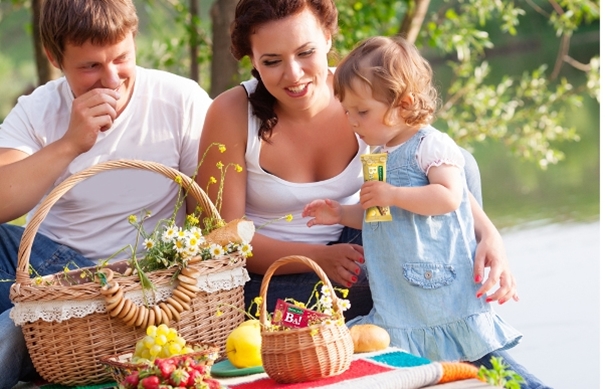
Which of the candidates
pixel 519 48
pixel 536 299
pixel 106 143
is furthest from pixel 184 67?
pixel 519 48

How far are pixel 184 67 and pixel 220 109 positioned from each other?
11.4 feet

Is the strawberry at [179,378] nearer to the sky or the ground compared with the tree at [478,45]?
nearer to the ground

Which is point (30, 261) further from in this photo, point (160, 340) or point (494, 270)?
point (494, 270)

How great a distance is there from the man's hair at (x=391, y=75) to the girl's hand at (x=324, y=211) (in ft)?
1.08

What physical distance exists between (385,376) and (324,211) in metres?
0.65

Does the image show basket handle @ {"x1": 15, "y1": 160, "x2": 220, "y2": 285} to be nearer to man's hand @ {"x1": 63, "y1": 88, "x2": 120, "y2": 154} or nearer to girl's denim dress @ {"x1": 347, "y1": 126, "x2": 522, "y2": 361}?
man's hand @ {"x1": 63, "y1": 88, "x2": 120, "y2": 154}

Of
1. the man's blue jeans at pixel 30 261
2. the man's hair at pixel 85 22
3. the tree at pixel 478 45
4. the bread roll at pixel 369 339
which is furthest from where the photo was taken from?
the tree at pixel 478 45

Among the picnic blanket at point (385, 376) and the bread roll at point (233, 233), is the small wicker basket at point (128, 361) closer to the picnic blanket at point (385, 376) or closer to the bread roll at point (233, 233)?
the picnic blanket at point (385, 376)

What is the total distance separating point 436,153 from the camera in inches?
103

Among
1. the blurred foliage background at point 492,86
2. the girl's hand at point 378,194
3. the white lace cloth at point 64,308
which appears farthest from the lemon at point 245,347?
the blurred foliage background at point 492,86

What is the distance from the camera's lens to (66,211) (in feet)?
10.3

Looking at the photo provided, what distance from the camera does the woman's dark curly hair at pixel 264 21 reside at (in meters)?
2.88

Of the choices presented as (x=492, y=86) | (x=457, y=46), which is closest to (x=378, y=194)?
(x=457, y=46)

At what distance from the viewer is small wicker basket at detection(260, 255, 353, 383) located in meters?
2.27
